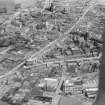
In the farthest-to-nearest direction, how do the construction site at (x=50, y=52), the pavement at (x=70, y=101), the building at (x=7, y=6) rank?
the building at (x=7, y=6) < the construction site at (x=50, y=52) < the pavement at (x=70, y=101)

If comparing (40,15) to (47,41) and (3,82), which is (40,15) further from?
(3,82)

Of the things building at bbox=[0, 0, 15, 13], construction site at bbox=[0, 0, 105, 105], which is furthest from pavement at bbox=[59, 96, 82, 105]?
building at bbox=[0, 0, 15, 13]

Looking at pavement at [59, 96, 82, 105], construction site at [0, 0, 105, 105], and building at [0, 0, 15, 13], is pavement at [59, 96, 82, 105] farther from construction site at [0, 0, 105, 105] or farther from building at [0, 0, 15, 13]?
building at [0, 0, 15, 13]

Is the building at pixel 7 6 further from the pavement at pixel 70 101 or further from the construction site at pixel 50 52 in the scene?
the pavement at pixel 70 101

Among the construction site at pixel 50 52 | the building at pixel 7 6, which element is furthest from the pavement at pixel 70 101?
the building at pixel 7 6

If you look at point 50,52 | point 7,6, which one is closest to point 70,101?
point 50,52

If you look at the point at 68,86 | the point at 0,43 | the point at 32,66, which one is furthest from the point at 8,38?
the point at 68,86

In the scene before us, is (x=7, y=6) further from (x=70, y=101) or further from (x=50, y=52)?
(x=70, y=101)

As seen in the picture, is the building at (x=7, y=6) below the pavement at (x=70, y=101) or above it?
above
